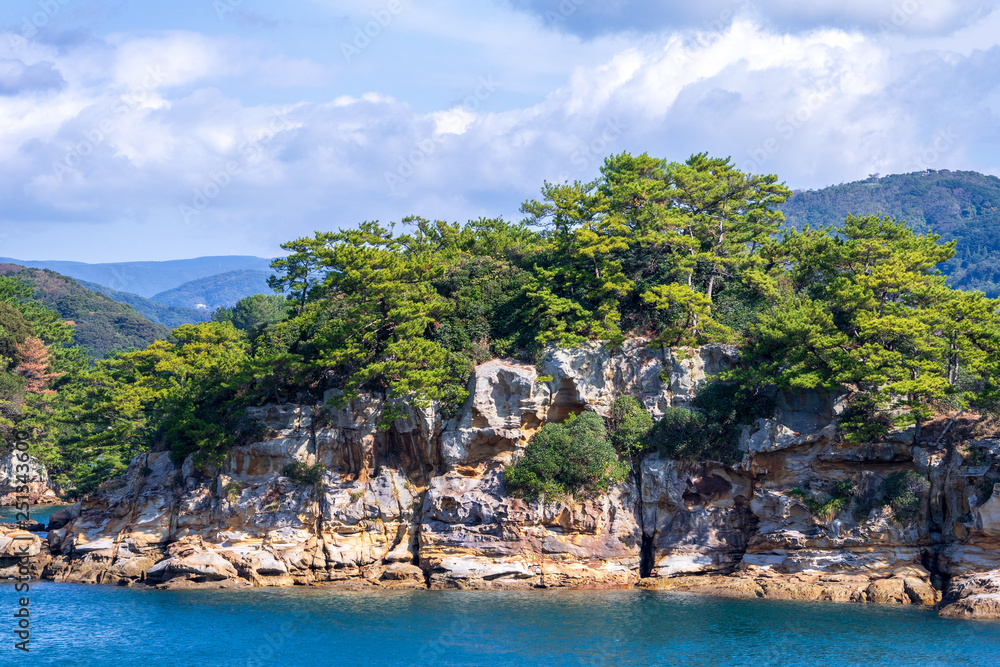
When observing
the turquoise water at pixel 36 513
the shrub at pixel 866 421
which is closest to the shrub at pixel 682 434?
the shrub at pixel 866 421

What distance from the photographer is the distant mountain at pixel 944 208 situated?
5950 inches

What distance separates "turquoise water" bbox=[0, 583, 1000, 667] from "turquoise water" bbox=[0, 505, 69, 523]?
23.1 m

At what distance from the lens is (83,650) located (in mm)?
27047

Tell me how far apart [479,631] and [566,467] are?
959cm

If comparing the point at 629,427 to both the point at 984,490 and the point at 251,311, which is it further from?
the point at 251,311

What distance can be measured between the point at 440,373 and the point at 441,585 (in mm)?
9189

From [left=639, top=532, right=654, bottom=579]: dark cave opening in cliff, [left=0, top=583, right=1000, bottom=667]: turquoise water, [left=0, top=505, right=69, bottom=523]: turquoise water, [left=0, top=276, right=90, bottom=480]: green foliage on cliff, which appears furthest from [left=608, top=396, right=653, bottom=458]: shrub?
[left=0, top=505, right=69, bottom=523]: turquoise water

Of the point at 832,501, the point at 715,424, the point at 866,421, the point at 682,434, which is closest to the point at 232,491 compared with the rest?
the point at 682,434

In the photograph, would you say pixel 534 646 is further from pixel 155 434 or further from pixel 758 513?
pixel 155 434

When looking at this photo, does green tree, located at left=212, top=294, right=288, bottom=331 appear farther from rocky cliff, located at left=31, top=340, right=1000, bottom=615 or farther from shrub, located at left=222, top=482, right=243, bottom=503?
shrub, located at left=222, top=482, right=243, bottom=503

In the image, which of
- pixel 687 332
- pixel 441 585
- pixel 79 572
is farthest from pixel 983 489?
pixel 79 572

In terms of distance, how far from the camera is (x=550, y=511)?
3619 cm

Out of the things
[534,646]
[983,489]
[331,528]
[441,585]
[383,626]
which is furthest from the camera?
[331,528]

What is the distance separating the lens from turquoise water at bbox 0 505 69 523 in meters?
54.7
